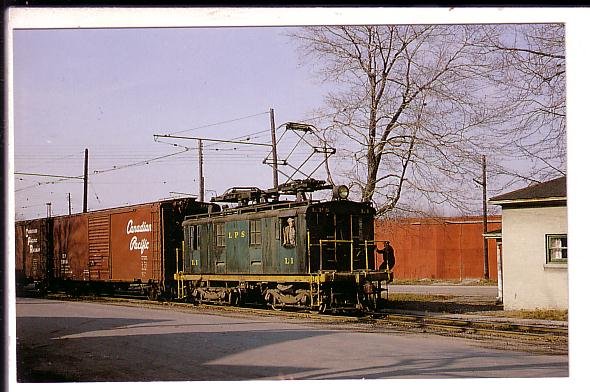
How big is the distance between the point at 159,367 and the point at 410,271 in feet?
28.0

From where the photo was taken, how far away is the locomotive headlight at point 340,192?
42.5ft

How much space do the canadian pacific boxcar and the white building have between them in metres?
6.74

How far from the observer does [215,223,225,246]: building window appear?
15.5 meters

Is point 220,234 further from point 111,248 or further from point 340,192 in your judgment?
point 340,192

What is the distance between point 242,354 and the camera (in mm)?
Result: 9148

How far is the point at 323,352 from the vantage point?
915 centimetres

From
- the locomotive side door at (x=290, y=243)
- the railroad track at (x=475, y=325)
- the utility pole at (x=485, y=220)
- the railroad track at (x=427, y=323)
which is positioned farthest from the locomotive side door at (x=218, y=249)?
the utility pole at (x=485, y=220)

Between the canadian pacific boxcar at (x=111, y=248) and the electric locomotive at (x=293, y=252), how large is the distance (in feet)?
4.39

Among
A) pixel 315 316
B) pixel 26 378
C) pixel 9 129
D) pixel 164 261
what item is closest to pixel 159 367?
pixel 26 378


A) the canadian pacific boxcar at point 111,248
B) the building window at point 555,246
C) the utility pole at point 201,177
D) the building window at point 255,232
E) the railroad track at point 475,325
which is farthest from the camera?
the canadian pacific boxcar at point 111,248

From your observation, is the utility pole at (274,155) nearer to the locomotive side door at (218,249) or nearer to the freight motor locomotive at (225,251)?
the freight motor locomotive at (225,251)

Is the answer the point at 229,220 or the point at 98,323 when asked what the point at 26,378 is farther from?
the point at 229,220

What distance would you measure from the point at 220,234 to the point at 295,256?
248 cm

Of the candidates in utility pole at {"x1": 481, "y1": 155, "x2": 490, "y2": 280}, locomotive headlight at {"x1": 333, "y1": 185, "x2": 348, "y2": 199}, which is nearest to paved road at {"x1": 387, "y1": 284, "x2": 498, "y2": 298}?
utility pole at {"x1": 481, "y1": 155, "x2": 490, "y2": 280}
